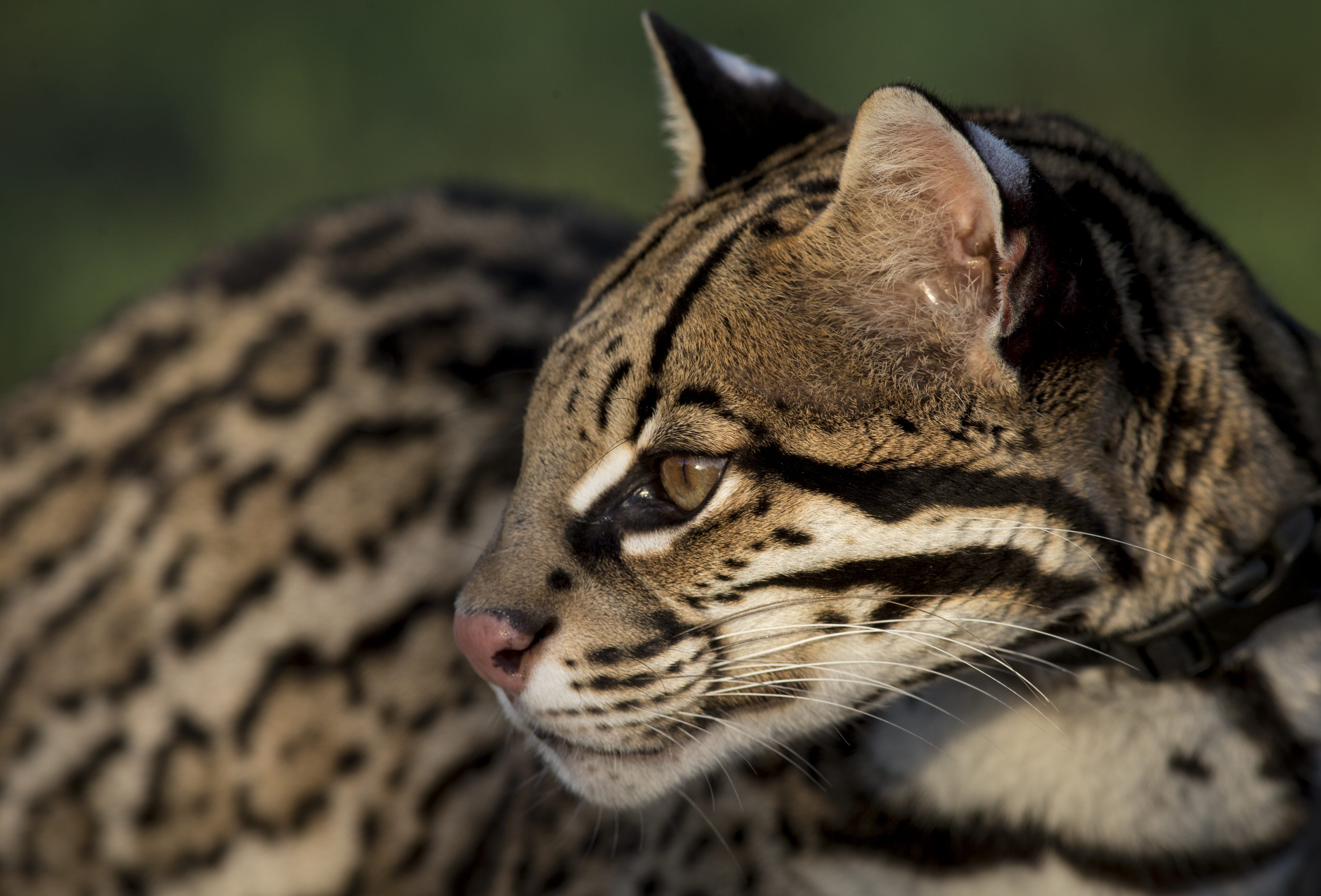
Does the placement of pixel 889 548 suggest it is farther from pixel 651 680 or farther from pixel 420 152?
pixel 420 152

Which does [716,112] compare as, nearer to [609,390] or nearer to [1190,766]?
[609,390]

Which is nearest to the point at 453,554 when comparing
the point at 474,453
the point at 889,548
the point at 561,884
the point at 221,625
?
the point at 474,453

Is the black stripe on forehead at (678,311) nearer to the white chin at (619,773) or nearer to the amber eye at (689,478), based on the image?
the amber eye at (689,478)

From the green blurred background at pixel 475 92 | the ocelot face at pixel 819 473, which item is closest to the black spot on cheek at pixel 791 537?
the ocelot face at pixel 819 473

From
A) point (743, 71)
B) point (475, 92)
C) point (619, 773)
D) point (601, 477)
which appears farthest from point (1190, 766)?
point (475, 92)

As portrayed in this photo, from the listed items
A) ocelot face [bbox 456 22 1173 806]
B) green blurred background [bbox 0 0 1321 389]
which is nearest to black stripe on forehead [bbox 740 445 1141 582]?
ocelot face [bbox 456 22 1173 806]

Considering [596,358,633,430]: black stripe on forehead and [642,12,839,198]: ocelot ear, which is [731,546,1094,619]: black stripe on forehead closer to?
[596,358,633,430]: black stripe on forehead
